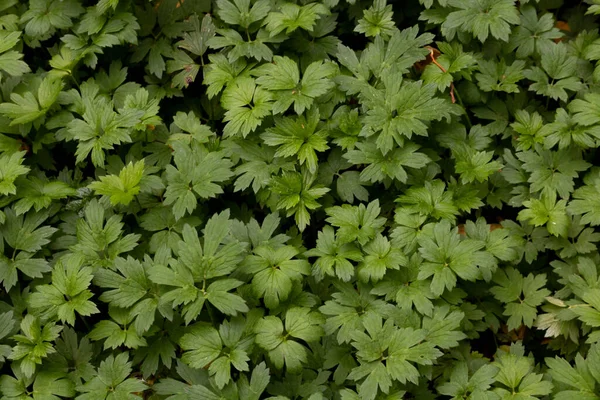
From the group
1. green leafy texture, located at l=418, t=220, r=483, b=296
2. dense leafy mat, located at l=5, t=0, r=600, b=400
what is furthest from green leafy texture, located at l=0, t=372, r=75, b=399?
green leafy texture, located at l=418, t=220, r=483, b=296

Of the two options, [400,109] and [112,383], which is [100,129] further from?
[400,109]

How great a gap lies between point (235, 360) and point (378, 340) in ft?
2.21

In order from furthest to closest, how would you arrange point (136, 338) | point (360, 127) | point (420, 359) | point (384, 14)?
point (384, 14) < point (360, 127) < point (136, 338) < point (420, 359)

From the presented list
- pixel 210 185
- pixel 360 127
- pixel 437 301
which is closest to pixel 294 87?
pixel 360 127

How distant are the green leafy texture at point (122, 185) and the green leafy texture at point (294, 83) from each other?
0.81 m

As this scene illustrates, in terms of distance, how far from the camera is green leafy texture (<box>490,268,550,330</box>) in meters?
3.31

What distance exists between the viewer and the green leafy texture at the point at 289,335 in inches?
118

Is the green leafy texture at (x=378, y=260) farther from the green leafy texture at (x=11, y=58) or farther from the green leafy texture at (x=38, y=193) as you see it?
the green leafy texture at (x=11, y=58)

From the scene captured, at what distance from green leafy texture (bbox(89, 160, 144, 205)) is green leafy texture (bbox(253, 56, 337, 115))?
2.65ft

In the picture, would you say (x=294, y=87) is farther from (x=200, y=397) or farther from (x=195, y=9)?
(x=200, y=397)

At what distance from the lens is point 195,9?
4.02m

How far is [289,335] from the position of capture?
10.1 feet

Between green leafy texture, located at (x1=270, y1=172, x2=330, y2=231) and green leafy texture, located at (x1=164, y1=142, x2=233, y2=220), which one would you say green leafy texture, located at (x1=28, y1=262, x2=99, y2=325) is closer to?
green leafy texture, located at (x1=164, y1=142, x2=233, y2=220)

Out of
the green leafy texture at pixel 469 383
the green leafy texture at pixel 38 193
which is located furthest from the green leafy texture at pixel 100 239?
the green leafy texture at pixel 469 383
